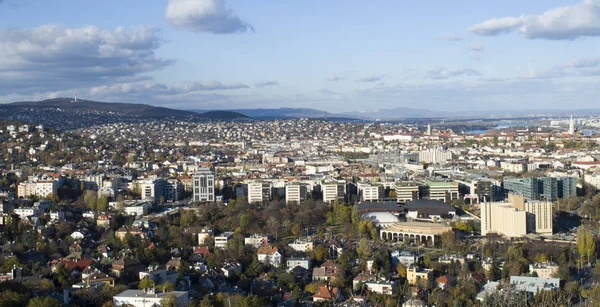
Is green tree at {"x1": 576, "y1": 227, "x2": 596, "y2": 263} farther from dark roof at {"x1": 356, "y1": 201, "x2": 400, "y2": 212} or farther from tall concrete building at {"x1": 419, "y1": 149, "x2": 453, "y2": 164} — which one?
tall concrete building at {"x1": 419, "y1": 149, "x2": 453, "y2": 164}

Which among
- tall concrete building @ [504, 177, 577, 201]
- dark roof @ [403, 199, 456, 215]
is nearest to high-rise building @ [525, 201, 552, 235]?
dark roof @ [403, 199, 456, 215]

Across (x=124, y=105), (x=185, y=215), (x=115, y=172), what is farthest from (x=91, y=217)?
(x=124, y=105)

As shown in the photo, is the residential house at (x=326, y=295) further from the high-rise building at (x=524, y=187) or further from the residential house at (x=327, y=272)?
the high-rise building at (x=524, y=187)

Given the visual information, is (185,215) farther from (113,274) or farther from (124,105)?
(124,105)

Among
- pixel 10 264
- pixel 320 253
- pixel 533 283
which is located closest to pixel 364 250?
pixel 320 253

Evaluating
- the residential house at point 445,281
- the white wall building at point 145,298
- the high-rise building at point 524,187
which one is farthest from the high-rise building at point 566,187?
the white wall building at point 145,298

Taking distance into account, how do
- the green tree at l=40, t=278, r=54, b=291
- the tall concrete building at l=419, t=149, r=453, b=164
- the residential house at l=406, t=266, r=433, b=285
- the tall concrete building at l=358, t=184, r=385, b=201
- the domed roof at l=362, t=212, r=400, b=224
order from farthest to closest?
1. the tall concrete building at l=419, t=149, r=453, b=164
2. the tall concrete building at l=358, t=184, r=385, b=201
3. the domed roof at l=362, t=212, r=400, b=224
4. the residential house at l=406, t=266, r=433, b=285
5. the green tree at l=40, t=278, r=54, b=291
